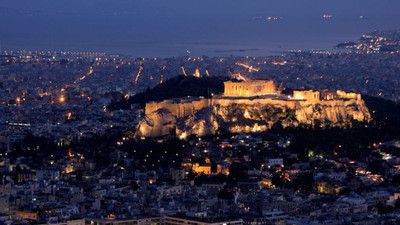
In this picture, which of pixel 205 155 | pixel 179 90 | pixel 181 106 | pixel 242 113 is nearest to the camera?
pixel 205 155

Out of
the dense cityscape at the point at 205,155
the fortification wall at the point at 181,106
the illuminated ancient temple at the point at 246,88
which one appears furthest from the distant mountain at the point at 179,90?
the fortification wall at the point at 181,106

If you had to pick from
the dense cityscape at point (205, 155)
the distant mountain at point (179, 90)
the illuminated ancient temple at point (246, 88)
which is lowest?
the dense cityscape at point (205, 155)

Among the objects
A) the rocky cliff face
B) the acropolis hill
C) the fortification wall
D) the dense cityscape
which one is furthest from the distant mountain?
the rocky cliff face

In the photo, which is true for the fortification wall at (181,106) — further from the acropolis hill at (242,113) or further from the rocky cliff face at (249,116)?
the rocky cliff face at (249,116)

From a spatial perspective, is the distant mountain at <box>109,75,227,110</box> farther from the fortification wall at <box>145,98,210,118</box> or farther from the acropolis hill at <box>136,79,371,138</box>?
the acropolis hill at <box>136,79,371,138</box>

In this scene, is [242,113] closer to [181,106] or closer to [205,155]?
[181,106]

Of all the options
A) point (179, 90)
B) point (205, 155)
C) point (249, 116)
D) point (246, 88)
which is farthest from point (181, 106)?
point (179, 90)

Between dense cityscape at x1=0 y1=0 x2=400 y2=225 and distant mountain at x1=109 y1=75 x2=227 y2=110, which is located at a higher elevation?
distant mountain at x1=109 y1=75 x2=227 y2=110
